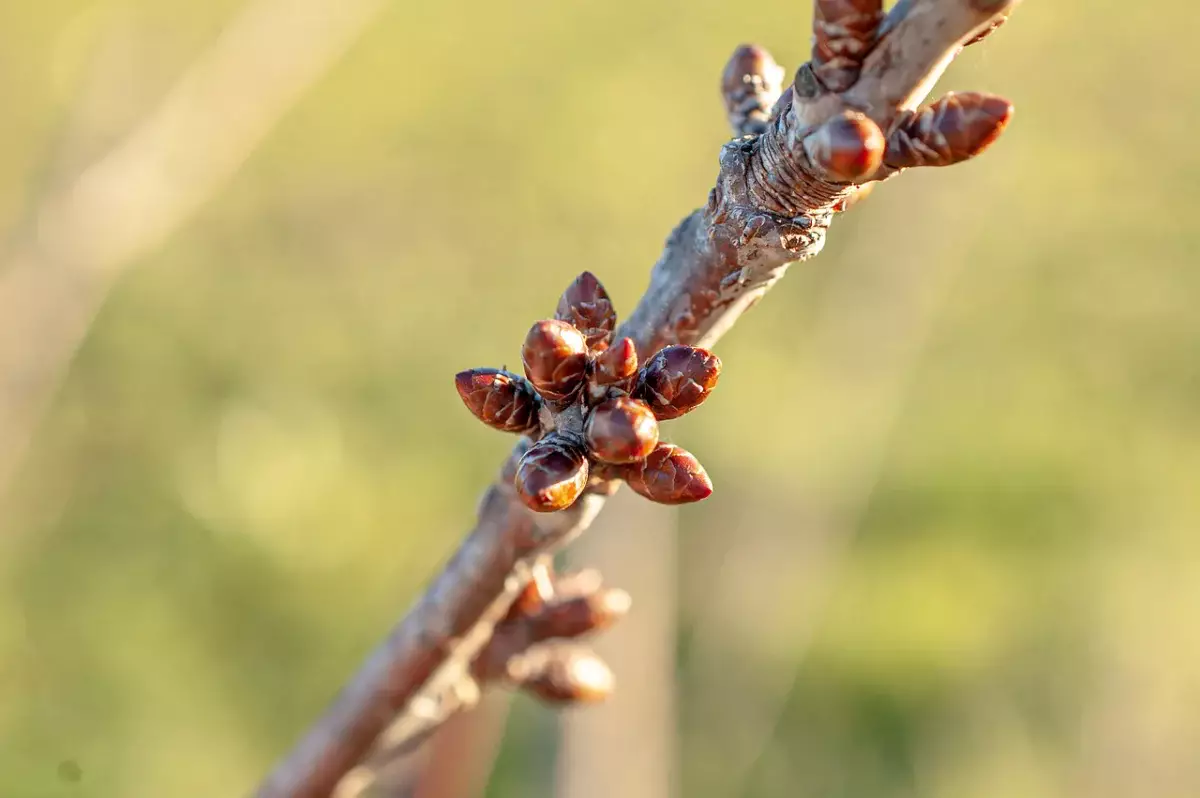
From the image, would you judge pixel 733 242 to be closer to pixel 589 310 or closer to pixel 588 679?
pixel 589 310

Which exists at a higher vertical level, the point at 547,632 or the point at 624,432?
the point at 624,432

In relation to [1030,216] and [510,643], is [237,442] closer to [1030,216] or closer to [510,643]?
[510,643]

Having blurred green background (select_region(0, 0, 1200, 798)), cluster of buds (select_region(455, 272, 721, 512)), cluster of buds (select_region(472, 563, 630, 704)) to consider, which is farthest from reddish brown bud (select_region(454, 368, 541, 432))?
blurred green background (select_region(0, 0, 1200, 798))

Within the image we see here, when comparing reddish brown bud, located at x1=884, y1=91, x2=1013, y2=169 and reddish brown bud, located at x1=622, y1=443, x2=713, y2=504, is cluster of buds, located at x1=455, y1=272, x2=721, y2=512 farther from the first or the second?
reddish brown bud, located at x1=884, y1=91, x2=1013, y2=169

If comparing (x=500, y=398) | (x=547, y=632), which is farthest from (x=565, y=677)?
(x=500, y=398)

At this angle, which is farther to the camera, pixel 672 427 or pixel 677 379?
pixel 672 427

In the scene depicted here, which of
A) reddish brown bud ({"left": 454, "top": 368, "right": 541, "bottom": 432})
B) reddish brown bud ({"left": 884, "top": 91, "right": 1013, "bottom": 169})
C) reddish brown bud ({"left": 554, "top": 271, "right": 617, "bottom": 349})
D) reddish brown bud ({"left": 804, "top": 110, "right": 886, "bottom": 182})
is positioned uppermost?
reddish brown bud ({"left": 884, "top": 91, "right": 1013, "bottom": 169})

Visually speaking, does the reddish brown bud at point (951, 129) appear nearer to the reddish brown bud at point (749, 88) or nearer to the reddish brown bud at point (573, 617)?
the reddish brown bud at point (749, 88)
